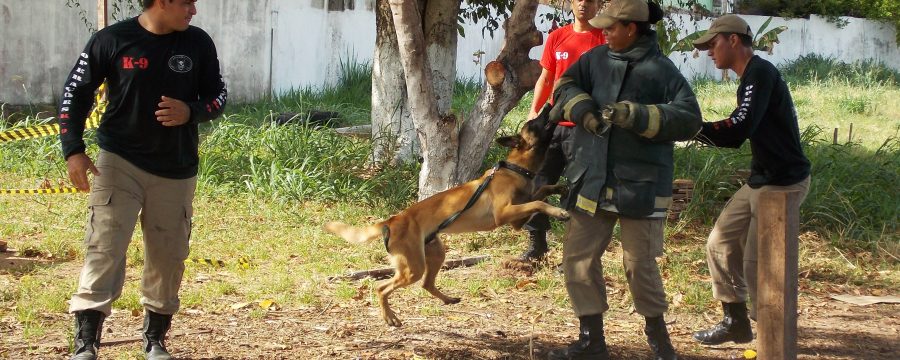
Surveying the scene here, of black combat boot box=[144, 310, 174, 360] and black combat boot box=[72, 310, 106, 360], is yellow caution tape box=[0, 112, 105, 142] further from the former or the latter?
black combat boot box=[72, 310, 106, 360]

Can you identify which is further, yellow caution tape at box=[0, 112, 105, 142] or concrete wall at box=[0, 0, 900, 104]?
concrete wall at box=[0, 0, 900, 104]

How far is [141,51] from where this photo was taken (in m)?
4.63

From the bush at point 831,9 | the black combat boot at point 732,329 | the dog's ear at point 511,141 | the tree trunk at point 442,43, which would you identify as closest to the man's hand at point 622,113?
the dog's ear at point 511,141

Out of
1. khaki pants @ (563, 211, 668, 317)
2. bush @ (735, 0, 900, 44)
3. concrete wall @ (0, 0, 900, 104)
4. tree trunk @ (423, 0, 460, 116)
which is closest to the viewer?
khaki pants @ (563, 211, 668, 317)

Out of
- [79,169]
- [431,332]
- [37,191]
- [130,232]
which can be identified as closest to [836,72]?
[37,191]

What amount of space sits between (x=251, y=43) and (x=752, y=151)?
12542 mm

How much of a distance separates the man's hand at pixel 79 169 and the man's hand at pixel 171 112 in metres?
0.37

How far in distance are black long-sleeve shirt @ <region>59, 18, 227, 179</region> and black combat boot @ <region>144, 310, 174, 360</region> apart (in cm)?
70

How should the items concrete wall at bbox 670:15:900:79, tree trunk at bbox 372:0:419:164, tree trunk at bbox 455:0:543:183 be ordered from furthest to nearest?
concrete wall at bbox 670:15:900:79, tree trunk at bbox 372:0:419:164, tree trunk at bbox 455:0:543:183

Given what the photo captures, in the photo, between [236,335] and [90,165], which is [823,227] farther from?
[90,165]

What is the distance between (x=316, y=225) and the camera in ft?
27.9

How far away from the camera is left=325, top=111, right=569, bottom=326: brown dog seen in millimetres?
5520

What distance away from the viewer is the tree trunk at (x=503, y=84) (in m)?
7.45

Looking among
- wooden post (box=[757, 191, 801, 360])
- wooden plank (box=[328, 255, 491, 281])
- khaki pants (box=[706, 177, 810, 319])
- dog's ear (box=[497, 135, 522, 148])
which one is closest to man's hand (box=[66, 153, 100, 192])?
dog's ear (box=[497, 135, 522, 148])
